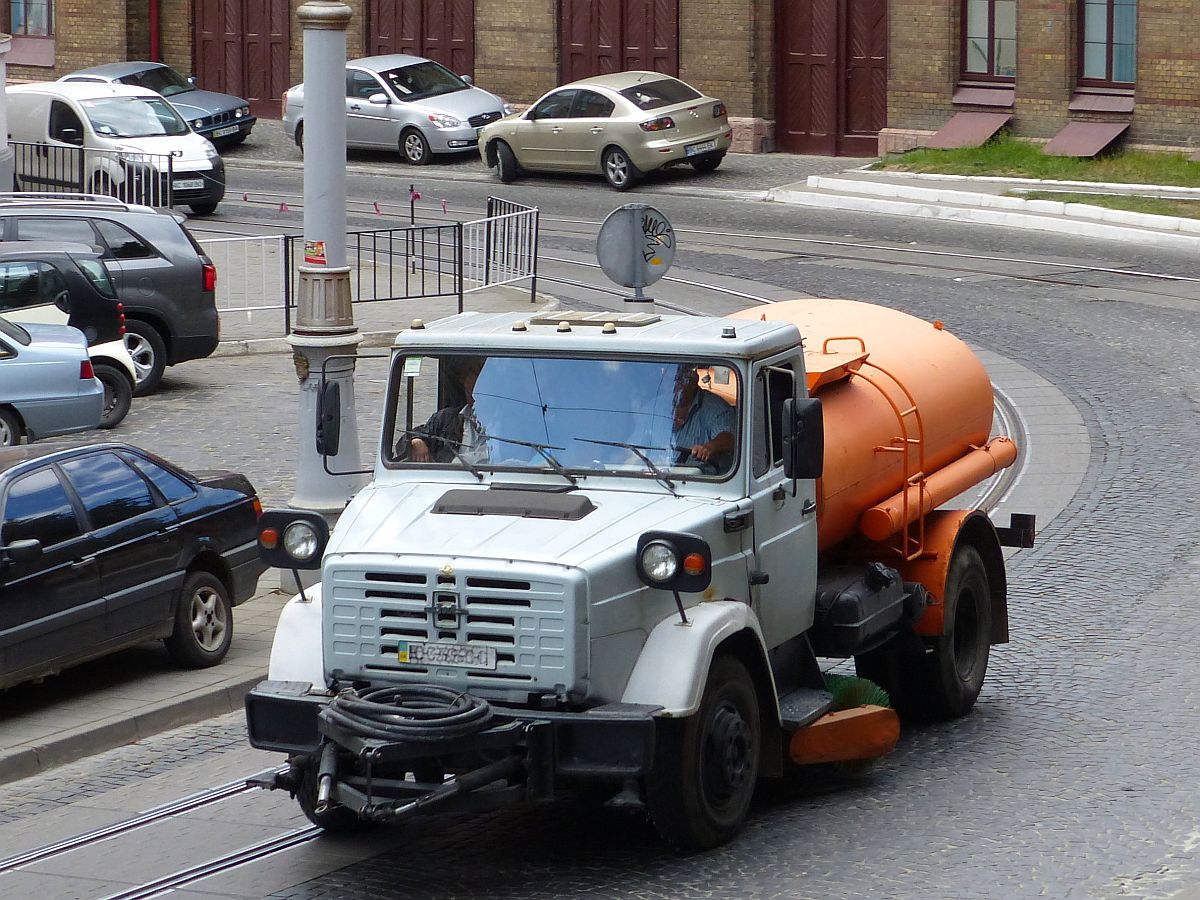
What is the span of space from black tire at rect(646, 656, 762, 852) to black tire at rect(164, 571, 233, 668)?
417cm

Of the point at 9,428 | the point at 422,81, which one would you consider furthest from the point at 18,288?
the point at 422,81

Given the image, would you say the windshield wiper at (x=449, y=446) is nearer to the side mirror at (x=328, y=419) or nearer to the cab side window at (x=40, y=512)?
the side mirror at (x=328, y=419)

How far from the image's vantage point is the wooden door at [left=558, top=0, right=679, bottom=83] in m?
35.1

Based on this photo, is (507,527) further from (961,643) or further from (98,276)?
(98,276)

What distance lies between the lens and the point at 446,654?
7352mm

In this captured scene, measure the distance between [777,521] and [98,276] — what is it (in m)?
10.8

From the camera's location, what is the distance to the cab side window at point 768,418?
823 centimetres

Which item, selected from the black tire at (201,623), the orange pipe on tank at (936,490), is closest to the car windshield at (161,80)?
the black tire at (201,623)

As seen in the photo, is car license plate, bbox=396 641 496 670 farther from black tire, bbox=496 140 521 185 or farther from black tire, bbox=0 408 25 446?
black tire, bbox=496 140 521 185

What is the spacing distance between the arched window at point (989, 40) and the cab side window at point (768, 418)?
80.6ft

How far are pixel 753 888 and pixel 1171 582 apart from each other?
554 centimetres

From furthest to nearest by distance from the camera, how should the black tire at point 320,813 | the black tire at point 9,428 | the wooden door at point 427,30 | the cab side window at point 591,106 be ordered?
the wooden door at point 427,30
the cab side window at point 591,106
the black tire at point 9,428
the black tire at point 320,813

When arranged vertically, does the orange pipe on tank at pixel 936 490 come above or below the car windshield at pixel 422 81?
below

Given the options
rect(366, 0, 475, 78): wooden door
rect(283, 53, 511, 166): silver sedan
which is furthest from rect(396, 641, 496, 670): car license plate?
rect(366, 0, 475, 78): wooden door
